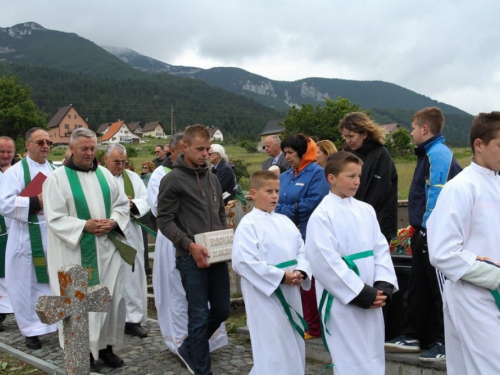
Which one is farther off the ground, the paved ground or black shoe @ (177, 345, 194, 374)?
black shoe @ (177, 345, 194, 374)

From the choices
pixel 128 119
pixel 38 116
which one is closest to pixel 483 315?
pixel 38 116

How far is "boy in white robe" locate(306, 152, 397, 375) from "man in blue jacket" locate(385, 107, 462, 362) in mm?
788

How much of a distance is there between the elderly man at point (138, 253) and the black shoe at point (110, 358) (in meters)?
1.10

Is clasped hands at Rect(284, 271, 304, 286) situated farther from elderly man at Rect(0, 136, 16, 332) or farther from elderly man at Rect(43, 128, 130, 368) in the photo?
elderly man at Rect(0, 136, 16, 332)

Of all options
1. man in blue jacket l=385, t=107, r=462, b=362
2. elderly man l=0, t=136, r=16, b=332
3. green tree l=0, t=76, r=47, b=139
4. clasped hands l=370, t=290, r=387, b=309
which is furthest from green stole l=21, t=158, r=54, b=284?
green tree l=0, t=76, r=47, b=139

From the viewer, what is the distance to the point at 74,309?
4.45 meters

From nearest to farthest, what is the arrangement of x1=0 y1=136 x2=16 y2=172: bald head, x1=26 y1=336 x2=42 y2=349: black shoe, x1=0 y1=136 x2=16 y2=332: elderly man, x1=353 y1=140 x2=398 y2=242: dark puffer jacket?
x1=353 y1=140 x2=398 y2=242: dark puffer jacket < x1=26 y1=336 x2=42 y2=349: black shoe < x1=0 y1=136 x2=16 y2=332: elderly man < x1=0 y1=136 x2=16 y2=172: bald head

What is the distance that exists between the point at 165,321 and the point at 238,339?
2.89ft

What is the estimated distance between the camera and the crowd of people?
3689 mm

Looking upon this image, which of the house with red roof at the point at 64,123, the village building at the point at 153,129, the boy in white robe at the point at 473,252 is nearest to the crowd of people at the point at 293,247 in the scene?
the boy in white robe at the point at 473,252

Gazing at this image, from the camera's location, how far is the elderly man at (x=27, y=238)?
701 cm

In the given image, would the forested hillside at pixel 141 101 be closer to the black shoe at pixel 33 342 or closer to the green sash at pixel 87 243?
the black shoe at pixel 33 342

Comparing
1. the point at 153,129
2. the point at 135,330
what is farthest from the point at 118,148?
the point at 153,129

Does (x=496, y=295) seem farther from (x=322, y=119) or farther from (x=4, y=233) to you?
(x=322, y=119)
